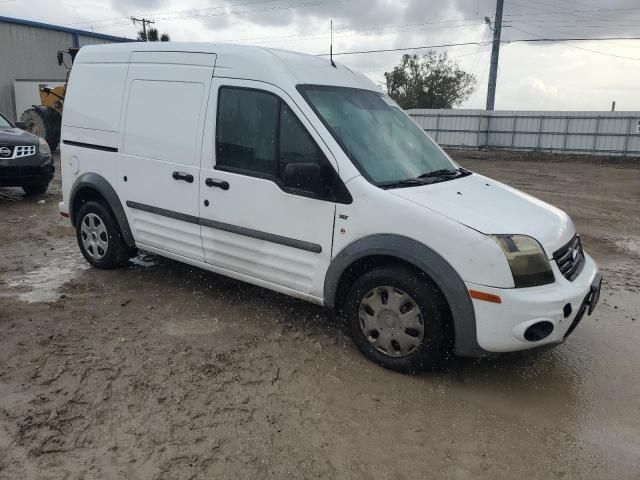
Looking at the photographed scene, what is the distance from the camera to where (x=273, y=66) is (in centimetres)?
399

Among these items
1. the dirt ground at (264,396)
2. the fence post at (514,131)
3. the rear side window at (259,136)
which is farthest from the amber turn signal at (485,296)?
the fence post at (514,131)

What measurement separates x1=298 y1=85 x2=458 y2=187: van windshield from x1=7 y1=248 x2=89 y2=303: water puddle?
303 cm

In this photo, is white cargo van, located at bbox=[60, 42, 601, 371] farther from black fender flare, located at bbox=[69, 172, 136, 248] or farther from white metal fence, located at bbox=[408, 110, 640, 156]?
white metal fence, located at bbox=[408, 110, 640, 156]

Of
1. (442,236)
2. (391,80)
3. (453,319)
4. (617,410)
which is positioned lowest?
(617,410)

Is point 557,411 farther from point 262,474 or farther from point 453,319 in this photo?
point 262,474

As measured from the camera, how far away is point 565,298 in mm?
3229

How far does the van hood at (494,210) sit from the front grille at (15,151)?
8074mm

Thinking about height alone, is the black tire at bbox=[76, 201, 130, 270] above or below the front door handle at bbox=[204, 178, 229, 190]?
below

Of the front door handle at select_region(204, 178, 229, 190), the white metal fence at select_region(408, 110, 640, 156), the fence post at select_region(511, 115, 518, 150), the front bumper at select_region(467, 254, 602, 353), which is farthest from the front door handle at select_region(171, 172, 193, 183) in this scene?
the fence post at select_region(511, 115, 518, 150)

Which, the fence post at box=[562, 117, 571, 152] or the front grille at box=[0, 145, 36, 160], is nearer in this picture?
the front grille at box=[0, 145, 36, 160]

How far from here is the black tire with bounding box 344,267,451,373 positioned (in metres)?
3.36

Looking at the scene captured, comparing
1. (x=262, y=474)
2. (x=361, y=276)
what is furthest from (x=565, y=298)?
(x=262, y=474)

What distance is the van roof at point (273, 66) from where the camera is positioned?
398 cm

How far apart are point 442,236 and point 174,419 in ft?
6.23
